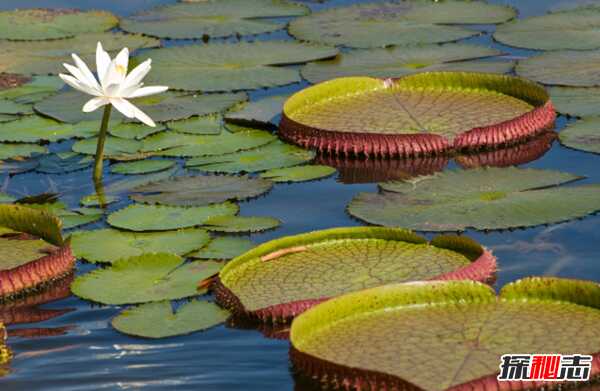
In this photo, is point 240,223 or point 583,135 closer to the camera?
point 240,223

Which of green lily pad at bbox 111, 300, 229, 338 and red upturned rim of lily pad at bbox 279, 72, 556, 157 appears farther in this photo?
red upturned rim of lily pad at bbox 279, 72, 556, 157

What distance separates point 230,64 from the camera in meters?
7.48

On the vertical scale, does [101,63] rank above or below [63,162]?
above

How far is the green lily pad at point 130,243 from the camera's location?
5.22 metres

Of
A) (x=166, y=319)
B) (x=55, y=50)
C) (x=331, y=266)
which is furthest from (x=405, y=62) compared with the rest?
(x=166, y=319)

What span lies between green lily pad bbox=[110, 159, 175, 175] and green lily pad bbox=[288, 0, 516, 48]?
1896mm

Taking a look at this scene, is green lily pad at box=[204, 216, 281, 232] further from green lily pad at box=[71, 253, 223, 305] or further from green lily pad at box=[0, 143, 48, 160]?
green lily pad at box=[0, 143, 48, 160]

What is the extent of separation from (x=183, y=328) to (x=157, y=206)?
3.49 feet

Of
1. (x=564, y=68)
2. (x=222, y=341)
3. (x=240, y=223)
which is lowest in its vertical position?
(x=222, y=341)

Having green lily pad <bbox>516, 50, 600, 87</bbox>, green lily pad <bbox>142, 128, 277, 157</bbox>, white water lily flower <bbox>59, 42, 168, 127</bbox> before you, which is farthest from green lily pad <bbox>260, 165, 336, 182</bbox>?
green lily pad <bbox>516, 50, 600, 87</bbox>

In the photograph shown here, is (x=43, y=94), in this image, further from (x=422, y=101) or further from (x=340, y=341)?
(x=340, y=341)

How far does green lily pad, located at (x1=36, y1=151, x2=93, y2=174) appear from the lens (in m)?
6.23

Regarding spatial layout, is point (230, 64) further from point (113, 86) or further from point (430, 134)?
point (113, 86)

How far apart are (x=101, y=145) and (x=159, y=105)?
110 cm
